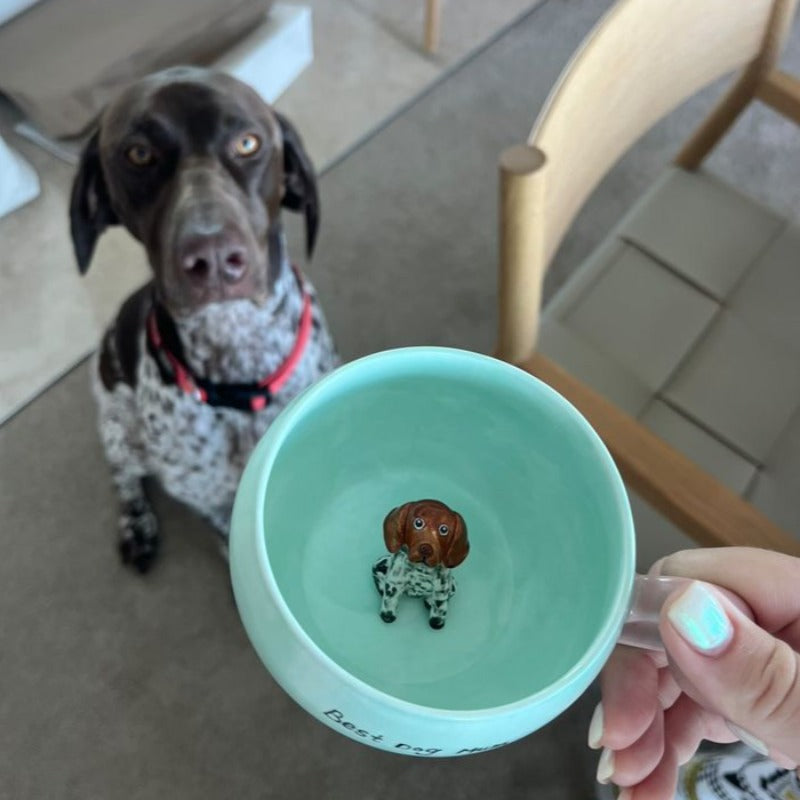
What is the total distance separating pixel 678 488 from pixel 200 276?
0.59m

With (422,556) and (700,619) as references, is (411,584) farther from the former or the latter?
(700,619)

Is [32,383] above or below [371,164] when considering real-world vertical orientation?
below

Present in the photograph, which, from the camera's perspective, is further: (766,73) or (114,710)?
(114,710)

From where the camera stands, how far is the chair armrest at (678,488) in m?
0.84

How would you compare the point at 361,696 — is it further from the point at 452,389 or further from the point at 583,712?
the point at 583,712

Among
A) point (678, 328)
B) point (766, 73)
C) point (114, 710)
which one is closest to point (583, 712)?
point (678, 328)

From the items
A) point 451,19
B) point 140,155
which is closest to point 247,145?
point 140,155

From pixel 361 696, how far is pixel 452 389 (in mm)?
232

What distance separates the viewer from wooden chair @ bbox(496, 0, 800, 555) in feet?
2.63

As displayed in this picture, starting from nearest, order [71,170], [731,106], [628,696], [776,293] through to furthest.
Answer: [628,696], [776,293], [731,106], [71,170]

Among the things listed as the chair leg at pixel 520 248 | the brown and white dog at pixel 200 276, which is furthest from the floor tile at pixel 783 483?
the brown and white dog at pixel 200 276

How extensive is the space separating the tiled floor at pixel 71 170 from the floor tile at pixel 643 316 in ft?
3.23

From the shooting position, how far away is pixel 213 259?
994 mm

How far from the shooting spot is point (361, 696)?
441 mm
